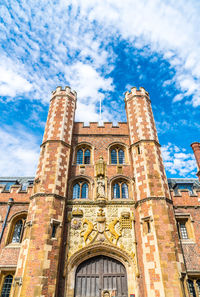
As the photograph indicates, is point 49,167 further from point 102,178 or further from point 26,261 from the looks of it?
point 26,261

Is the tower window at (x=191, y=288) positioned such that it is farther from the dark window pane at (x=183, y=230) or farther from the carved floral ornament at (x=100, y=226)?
the carved floral ornament at (x=100, y=226)

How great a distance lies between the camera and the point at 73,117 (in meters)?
18.7

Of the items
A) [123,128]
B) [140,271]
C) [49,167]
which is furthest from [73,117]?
[140,271]

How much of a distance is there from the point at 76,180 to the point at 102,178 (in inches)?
75.1

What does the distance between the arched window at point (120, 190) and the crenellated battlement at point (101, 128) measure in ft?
16.4

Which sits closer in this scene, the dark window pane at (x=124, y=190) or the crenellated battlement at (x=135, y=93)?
the dark window pane at (x=124, y=190)

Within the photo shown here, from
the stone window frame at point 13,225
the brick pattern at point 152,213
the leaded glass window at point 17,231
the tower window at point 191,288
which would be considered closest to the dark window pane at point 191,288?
the tower window at point 191,288

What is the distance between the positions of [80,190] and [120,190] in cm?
284

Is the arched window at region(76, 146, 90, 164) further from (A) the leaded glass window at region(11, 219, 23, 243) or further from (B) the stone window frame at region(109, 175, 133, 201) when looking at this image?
(A) the leaded glass window at region(11, 219, 23, 243)

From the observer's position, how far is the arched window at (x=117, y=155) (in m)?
17.2

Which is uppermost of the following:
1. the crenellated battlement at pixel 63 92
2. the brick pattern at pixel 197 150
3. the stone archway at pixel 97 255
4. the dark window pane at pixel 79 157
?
the crenellated battlement at pixel 63 92

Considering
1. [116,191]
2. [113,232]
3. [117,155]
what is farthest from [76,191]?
[117,155]

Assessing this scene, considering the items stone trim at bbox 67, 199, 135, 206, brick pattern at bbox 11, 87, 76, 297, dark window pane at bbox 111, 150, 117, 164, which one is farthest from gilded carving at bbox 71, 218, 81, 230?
dark window pane at bbox 111, 150, 117, 164

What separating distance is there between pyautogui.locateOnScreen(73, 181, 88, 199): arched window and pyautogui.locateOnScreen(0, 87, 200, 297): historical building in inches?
2.8
